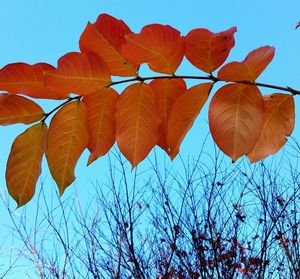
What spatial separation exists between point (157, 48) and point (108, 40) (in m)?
0.03

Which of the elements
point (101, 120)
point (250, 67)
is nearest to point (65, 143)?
point (101, 120)

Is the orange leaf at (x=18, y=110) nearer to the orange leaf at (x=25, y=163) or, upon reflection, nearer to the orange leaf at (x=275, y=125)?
the orange leaf at (x=25, y=163)

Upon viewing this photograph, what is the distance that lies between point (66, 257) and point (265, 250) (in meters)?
1.62

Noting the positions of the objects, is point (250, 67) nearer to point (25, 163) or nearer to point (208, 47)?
point (208, 47)

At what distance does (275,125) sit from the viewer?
27 centimetres

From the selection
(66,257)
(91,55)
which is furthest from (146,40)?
(66,257)

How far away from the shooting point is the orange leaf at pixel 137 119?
0.26 metres

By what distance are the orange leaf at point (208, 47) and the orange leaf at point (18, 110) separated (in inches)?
4.5

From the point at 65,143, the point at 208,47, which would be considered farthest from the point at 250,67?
the point at 65,143

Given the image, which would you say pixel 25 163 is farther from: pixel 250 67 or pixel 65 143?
pixel 250 67

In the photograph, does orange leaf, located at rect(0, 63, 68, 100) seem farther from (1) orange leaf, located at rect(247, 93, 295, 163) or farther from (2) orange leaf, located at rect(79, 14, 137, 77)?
(1) orange leaf, located at rect(247, 93, 295, 163)

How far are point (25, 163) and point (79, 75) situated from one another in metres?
0.07

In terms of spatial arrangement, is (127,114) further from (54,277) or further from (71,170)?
(54,277)

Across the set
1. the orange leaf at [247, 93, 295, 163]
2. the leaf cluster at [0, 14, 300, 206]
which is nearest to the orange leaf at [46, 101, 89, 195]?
the leaf cluster at [0, 14, 300, 206]
